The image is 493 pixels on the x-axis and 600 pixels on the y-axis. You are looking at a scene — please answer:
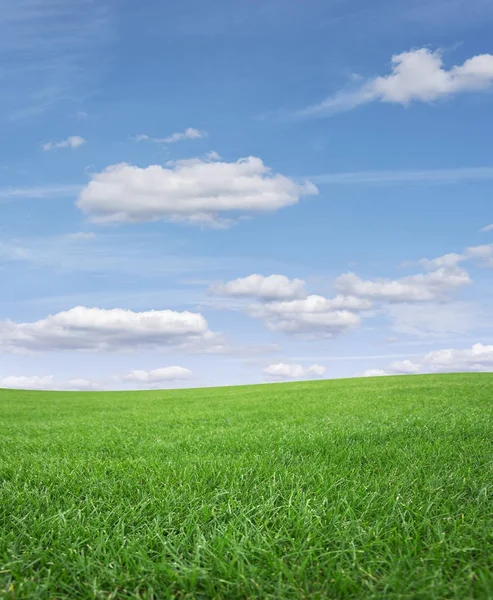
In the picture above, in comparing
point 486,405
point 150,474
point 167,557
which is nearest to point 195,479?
point 150,474

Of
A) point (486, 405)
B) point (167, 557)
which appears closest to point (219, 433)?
point (167, 557)

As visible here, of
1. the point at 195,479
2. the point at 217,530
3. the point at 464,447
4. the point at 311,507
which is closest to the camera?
the point at 217,530

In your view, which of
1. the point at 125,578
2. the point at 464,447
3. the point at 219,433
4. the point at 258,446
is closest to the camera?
the point at 125,578

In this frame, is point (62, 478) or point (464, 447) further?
point (464, 447)

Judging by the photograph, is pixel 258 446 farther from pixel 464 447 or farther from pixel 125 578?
pixel 125 578

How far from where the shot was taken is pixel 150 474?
6.02 metres

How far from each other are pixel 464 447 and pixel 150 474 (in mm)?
4367

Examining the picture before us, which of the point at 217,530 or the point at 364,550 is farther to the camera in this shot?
the point at 217,530

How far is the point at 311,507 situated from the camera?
4512 mm

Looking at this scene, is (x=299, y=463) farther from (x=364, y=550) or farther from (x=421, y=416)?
(x=421, y=416)

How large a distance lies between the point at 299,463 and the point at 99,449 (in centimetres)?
374

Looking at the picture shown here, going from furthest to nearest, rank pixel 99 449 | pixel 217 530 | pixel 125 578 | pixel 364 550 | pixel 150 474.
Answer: pixel 99 449
pixel 150 474
pixel 217 530
pixel 364 550
pixel 125 578

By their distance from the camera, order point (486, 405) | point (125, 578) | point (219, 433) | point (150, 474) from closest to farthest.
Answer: point (125, 578)
point (150, 474)
point (219, 433)
point (486, 405)

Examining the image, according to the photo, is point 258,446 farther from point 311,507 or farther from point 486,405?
point 486,405
